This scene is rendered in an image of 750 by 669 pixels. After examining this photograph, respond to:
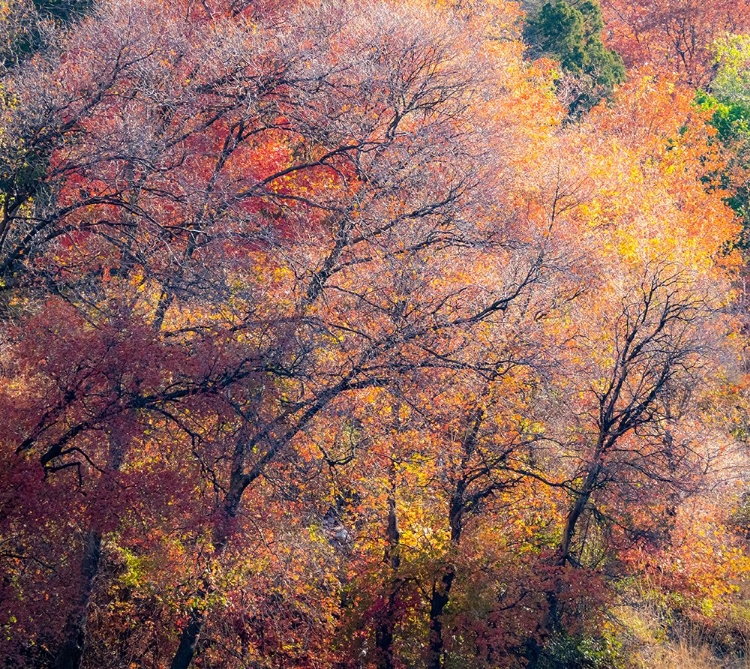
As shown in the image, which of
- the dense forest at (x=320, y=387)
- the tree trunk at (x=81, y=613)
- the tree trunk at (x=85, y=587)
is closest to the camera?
the dense forest at (x=320, y=387)

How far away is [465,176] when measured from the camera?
17.7 metres

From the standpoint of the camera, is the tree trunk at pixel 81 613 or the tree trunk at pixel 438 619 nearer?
the tree trunk at pixel 81 613

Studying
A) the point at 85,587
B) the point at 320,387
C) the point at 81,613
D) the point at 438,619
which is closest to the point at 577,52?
the point at 320,387

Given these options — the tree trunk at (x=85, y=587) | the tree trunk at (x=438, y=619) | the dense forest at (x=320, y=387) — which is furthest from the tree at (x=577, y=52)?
the tree trunk at (x=85, y=587)

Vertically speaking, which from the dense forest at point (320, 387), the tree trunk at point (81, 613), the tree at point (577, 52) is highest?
the tree at point (577, 52)

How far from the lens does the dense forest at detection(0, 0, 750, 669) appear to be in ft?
46.4

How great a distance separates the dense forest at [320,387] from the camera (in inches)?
557

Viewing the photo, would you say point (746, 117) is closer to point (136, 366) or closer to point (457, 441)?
point (457, 441)

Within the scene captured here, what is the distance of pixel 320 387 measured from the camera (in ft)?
51.8

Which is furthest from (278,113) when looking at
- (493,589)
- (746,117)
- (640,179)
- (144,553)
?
(746,117)

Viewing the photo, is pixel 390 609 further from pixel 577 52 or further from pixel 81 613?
pixel 577 52

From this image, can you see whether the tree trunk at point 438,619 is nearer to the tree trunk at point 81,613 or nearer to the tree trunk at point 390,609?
the tree trunk at point 390,609

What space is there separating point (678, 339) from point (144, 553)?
10.7 meters

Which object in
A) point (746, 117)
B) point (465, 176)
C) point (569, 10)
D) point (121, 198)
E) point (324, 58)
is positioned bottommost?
point (121, 198)
